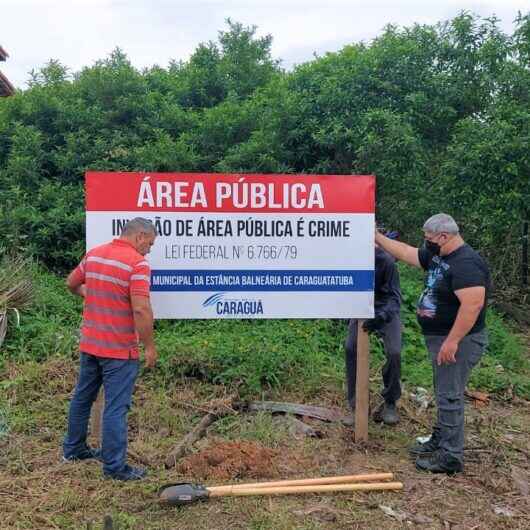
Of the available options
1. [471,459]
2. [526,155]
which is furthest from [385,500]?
[526,155]

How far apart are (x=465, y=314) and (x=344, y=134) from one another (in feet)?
15.2

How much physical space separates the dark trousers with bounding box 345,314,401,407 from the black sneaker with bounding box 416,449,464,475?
0.85 metres

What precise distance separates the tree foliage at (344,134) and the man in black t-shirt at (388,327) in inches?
126

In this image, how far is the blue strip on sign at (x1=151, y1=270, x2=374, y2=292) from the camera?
4.68m

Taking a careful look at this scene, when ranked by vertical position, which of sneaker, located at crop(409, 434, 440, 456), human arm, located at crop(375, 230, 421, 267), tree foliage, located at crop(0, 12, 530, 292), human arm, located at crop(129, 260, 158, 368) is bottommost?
sneaker, located at crop(409, 434, 440, 456)

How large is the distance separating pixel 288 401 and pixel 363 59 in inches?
205

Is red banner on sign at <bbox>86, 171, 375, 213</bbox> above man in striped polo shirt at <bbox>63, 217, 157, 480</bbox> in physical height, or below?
above

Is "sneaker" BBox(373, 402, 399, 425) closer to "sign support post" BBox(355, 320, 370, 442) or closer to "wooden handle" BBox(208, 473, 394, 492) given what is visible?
"sign support post" BBox(355, 320, 370, 442)

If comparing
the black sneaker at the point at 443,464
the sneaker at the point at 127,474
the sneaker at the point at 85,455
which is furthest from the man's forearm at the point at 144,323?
the black sneaker at the point at 443,464

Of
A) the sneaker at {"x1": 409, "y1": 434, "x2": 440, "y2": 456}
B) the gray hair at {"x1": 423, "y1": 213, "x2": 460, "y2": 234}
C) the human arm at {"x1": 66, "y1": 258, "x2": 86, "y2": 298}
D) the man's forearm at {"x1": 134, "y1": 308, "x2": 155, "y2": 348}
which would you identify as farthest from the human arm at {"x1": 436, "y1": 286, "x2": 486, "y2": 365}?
the human arm at {"x1": 66, "y1": 258, "x2": 86, "y2": 298}

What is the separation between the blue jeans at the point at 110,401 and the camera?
4023 millimetres

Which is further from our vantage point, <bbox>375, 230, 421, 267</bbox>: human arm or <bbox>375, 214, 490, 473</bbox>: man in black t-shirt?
<bbox>375, 230, 421, 267</bbox>: human arm

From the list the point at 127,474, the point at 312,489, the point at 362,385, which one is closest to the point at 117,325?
the point at 127,474

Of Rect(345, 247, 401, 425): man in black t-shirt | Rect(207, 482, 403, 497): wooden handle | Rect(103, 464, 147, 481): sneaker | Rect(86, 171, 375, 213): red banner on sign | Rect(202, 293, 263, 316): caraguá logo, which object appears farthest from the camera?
Rect(345, 247, 401, 425): man in black t-shirt
